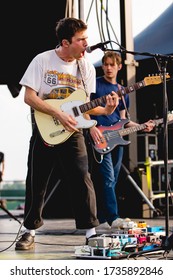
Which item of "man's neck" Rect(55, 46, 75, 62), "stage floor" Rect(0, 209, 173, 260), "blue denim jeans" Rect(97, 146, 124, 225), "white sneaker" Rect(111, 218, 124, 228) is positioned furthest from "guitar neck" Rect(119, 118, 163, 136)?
"man's neck" Rect(55, 46, 75, 62)

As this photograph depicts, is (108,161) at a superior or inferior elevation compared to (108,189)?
superior

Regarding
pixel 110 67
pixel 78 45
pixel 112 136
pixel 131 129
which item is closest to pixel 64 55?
pixel 78 45

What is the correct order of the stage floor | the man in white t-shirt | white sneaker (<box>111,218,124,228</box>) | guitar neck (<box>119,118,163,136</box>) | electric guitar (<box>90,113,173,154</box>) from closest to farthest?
the stage floor, the man in white t-shirt, white sneaker (<box>111,218,124,228</box>), electric guitar (<box>90,113,173,154</box>), guitar neck (<box>119,118,163,136</box>)

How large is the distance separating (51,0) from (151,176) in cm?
284

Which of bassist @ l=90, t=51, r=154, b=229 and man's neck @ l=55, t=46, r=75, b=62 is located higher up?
man's neck @ l=55, t=46, r=75, b=62

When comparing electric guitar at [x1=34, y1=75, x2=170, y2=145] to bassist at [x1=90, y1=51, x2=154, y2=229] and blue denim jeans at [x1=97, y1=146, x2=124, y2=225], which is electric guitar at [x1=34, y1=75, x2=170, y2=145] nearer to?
bassist at [x1=90, y1=51, x2=154, y2=229]

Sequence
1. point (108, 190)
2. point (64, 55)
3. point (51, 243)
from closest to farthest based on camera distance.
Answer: point (64, 55) < point (51, 243) < point (108, 190)

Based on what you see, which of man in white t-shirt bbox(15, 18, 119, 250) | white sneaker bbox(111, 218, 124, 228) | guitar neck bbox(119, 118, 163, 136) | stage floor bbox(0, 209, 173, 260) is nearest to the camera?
stage floor bbox(0, 209, 173, 260)

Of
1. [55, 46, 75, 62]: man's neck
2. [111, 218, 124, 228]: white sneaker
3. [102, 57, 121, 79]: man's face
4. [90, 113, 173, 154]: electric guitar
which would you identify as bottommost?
[111, 218, 124, 228]: white sneaker

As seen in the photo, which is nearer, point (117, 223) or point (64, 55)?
point (64, 55)

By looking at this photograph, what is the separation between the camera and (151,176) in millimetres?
8922

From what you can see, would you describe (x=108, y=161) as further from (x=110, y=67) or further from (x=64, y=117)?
(x=64, y=117)

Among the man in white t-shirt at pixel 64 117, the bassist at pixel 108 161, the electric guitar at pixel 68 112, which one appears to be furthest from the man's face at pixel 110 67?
the electric guitar at pixel 68 112

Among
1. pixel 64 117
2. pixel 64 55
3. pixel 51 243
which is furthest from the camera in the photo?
pixel 51 243
